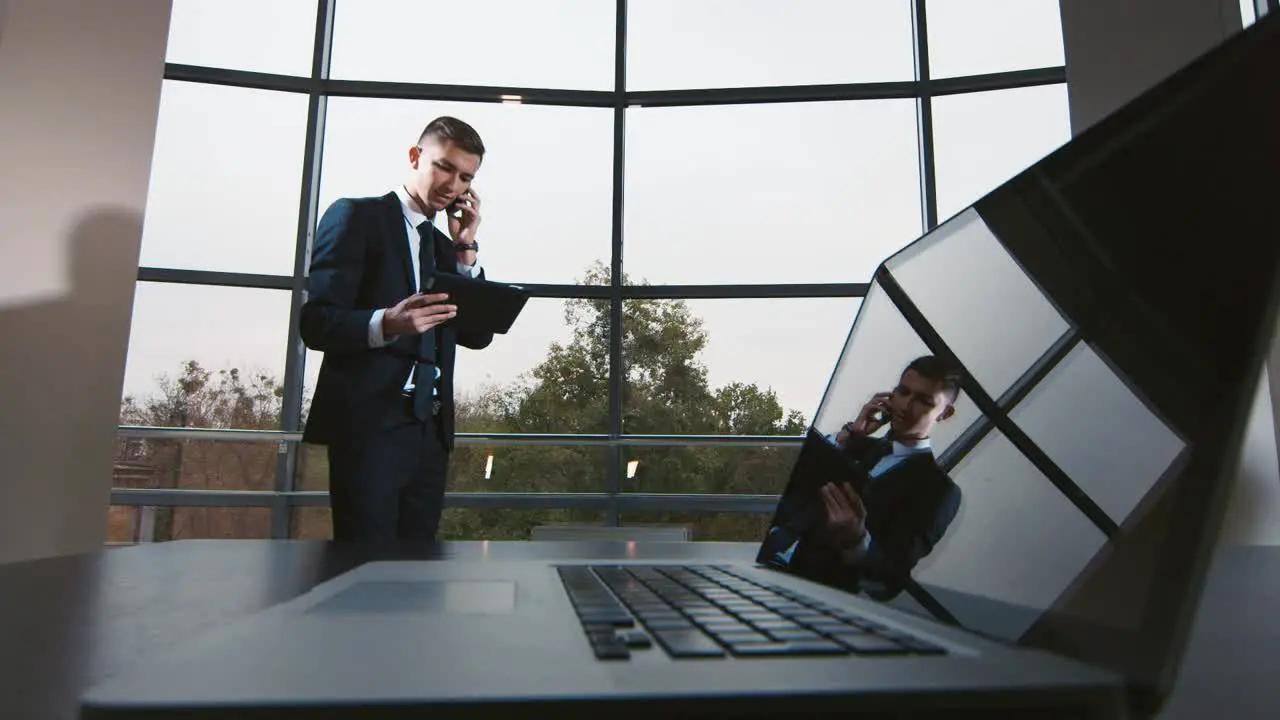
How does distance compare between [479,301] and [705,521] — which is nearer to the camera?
[479,301]

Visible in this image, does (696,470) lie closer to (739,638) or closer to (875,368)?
(875,368)

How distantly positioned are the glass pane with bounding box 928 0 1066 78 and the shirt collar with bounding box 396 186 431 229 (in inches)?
139

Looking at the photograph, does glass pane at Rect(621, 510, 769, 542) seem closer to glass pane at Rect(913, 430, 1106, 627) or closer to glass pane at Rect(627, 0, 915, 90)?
glass pane at Rect(627, 0, 915, 90)

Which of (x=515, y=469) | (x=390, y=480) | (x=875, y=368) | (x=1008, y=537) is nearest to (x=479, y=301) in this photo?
(x=390, y=480)

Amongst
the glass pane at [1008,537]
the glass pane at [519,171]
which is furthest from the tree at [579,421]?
the glass pane at [1008,537]

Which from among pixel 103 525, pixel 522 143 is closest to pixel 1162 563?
pixel 103 525

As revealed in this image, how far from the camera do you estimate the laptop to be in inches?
8.1

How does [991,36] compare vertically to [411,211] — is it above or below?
above

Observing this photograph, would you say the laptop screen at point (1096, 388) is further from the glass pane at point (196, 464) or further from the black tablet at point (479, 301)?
the glass pane at point (196, 464)

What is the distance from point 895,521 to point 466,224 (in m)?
2.00

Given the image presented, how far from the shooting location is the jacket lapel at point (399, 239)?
6.12 ft

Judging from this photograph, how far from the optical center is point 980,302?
47 centimetres

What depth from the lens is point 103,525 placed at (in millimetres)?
2803

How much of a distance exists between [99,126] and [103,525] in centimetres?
148
